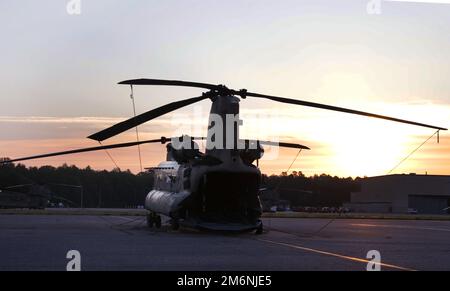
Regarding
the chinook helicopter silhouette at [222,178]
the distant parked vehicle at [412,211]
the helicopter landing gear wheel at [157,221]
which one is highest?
the chinook helicopter silhouette at [222,178]

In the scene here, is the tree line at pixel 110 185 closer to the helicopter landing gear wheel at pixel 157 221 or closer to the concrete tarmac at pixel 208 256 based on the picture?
the helicopter landing gear wheel at pixel 157 221

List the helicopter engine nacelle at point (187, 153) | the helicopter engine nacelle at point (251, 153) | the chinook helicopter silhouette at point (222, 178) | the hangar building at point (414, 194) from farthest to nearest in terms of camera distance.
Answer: the hangar building at point (414, 194) → the helicopter engine nacelle at point (187, 153) → the helicopter engine nacelle at point (251, 153) → the chinook helicopter silhouette at point (222, 178)

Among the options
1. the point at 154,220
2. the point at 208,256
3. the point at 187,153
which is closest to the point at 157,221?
the point at 154,220

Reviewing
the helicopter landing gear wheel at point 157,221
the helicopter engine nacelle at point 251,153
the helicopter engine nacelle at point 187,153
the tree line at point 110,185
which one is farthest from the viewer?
the tree line at point 110,185

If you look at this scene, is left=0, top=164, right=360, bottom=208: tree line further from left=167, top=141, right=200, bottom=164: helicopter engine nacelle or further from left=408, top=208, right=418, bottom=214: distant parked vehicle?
left=167, top=141, right=200, bottom=164: helicopter engine nacelle

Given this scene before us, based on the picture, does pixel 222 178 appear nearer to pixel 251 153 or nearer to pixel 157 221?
pixel 251 153

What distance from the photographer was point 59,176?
132 meters

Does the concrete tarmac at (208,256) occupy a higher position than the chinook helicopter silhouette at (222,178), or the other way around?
the chinook helicopter silhouette at (222,178)

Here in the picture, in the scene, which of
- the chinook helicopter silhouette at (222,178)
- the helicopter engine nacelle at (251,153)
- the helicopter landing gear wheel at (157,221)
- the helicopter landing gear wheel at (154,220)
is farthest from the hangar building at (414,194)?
the chinook helicopter silhouette at (222,178)

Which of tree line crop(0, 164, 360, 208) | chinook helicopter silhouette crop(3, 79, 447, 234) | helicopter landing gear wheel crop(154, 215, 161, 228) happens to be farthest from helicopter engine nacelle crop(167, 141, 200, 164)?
tree line crop(0, 164, 360, 208)
